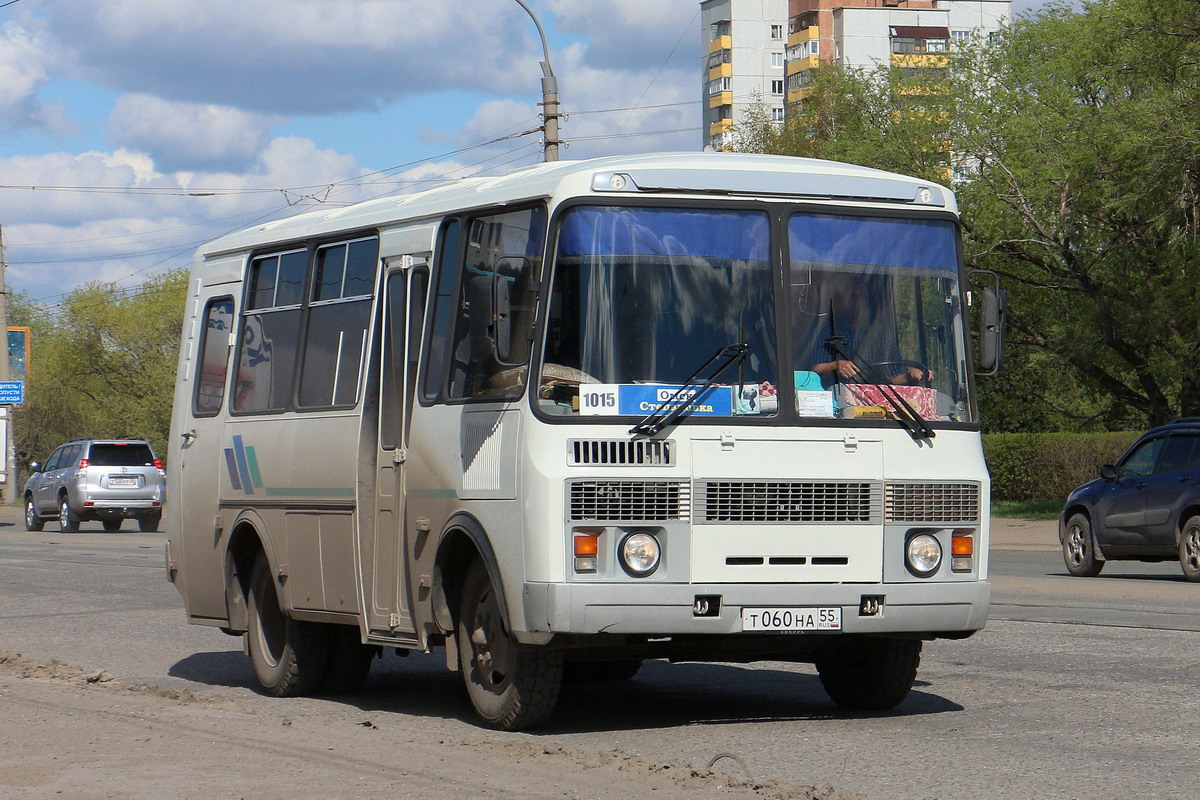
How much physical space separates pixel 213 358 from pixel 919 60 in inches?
1354

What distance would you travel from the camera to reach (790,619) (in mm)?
8742

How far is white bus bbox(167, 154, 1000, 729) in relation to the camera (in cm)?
859

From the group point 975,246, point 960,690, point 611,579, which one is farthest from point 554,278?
point 975,246

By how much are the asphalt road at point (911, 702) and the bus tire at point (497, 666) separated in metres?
0.14

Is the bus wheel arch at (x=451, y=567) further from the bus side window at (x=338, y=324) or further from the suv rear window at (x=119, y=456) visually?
the suv rear window at (x=119, y=456)

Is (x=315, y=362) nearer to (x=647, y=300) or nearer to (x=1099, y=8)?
(x=647, y=300)

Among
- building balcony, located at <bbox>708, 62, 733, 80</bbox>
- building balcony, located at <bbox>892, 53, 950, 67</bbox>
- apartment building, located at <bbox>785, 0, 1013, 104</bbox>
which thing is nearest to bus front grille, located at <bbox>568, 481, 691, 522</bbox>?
building balcony, located at <bbox>892, 53, 950, 67</bbox>

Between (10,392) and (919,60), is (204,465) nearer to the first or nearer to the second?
(919,60)

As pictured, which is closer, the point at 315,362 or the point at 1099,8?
the point at 315,362

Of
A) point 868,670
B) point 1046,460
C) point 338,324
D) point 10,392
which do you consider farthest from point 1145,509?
point 10,392

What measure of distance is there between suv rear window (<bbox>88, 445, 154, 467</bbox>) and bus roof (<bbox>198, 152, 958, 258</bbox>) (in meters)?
30.8

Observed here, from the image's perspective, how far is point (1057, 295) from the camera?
117 ft

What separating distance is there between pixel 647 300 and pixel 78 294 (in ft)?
274

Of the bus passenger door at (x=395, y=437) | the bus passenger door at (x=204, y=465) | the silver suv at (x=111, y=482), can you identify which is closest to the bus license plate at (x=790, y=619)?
the bus passenger door at (x=395, y=437)
